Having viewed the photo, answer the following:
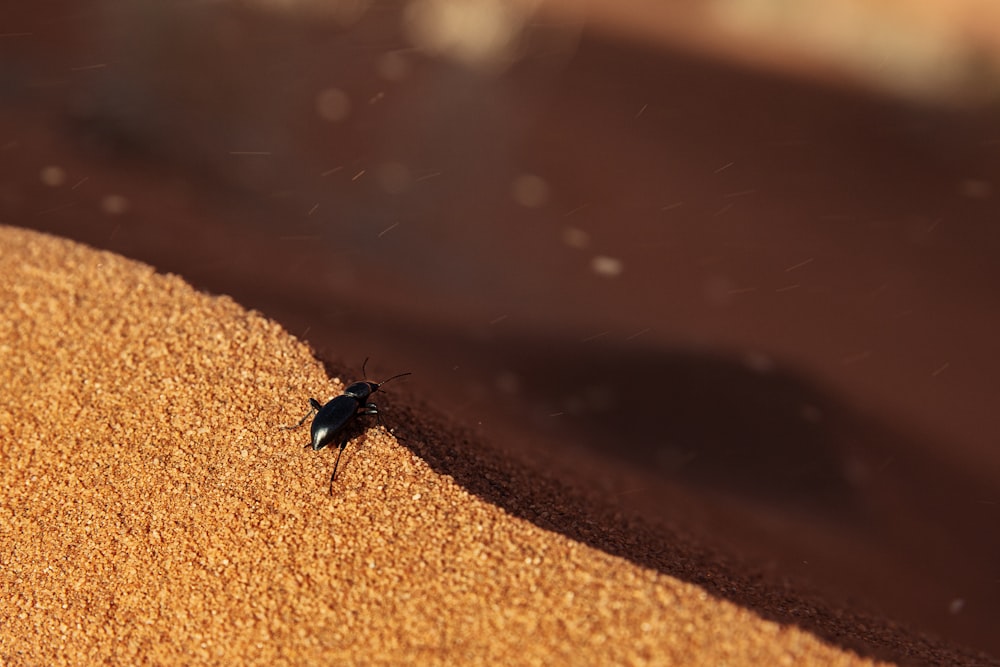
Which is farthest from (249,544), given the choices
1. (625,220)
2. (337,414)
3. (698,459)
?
(625,220)

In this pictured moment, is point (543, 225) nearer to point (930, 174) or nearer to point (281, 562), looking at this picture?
point (930, 174)

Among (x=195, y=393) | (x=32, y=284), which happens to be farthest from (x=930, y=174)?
(x=32, y=284)

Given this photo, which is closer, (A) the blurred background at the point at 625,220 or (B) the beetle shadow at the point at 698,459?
(B) the beetle shadow at the point at 698,459

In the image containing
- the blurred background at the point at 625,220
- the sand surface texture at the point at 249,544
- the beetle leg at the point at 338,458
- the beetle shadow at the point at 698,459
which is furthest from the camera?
the blurred background at the point at 625,220

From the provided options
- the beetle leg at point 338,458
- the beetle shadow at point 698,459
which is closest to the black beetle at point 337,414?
the beetle leg at point 338,458

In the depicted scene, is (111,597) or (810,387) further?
(810,387)

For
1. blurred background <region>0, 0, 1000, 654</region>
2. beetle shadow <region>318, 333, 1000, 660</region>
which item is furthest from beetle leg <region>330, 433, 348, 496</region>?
blurred background <region>0, 0, 1000, 654</region>

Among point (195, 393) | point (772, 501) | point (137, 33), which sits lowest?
point (772, 501)

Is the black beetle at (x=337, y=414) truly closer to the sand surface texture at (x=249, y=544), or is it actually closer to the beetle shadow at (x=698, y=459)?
the sand surface texture at (x=249, y=544)
